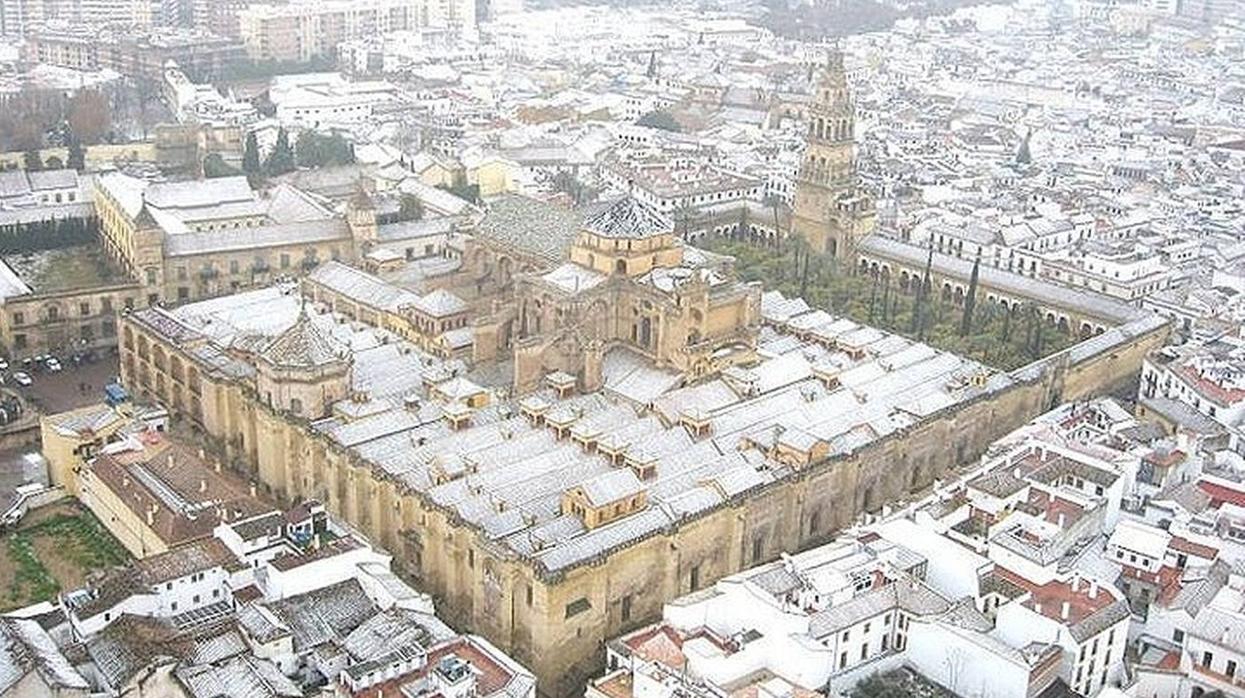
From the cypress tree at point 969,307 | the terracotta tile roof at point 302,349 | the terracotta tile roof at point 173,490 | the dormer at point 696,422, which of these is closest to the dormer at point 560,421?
the dormer at point 696,422

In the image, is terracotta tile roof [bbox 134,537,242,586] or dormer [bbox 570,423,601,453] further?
dormer [bbox 570,423,601,453]

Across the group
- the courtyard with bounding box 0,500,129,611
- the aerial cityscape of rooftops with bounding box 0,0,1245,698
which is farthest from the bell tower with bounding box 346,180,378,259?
the courtyard with bounding box 0,500,129,611

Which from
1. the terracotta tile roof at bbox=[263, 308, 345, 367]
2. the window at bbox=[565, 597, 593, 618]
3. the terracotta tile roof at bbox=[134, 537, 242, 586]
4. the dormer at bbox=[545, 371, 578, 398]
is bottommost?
the window at bbox=[565, 597, 593, 618]

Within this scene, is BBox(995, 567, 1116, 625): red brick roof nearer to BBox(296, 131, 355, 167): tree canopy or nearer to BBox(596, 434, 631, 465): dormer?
BBox(596, 434, 631, 465): dormer

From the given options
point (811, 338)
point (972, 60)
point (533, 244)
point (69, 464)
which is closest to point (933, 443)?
point (811, 338)

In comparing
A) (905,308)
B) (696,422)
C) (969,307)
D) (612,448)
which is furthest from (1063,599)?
(905,308)

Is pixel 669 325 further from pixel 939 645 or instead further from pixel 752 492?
pixel 939 645

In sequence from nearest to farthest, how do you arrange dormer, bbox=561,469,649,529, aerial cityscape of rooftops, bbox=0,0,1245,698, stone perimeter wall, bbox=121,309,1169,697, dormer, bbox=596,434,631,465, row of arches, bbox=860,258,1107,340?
aerial cityscape of rooftops, bbox=0,0,1245,698, stone perimeter wall, bbox=121,309,1169,697, dormer, bbox=561,469,649,529, dormer, bbox=596,434,631,465, row of arches, bbox=860,258,1107,340
